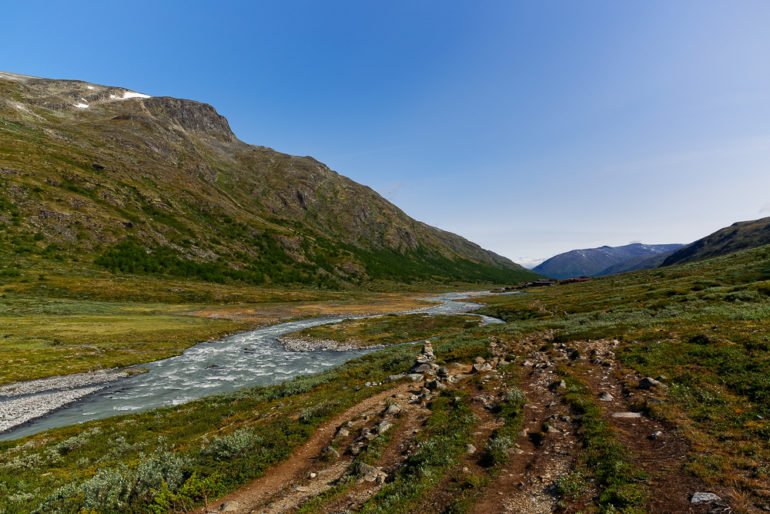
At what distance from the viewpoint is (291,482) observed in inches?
618

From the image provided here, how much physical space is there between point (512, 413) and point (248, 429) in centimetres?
1625

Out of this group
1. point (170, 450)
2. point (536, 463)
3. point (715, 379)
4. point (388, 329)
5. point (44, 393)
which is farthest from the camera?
point (388, 329)

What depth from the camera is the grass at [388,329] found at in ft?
228

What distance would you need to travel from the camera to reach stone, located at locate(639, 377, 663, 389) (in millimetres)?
A: 20538

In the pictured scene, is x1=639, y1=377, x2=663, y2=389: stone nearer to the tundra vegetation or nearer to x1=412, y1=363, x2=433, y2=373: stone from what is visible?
the tundra vegetation

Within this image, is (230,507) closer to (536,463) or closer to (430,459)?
(430,459)

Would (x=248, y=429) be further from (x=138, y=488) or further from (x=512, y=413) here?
(x=512, y=413)

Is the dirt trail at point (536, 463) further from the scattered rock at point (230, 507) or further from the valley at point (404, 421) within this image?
the scattered rock at point (230, 507)

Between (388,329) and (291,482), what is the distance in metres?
63.3

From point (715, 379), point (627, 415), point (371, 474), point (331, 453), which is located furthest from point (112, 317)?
point (715, 379)

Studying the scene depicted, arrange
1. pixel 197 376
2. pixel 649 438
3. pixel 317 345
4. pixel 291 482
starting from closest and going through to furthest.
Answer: pixel 649 438, pixel 291 482, pixel 197 376, pixel 317 345

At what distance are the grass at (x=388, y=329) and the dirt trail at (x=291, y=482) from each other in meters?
47.0

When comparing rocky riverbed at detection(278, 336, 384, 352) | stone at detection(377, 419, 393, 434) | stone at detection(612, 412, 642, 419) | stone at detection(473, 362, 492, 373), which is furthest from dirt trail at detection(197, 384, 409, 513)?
rocky riverbed at detection(278, 336, 384, 352)

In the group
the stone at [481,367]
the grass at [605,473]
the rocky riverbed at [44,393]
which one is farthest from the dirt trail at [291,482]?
the rocky riverbed at [44,393]
